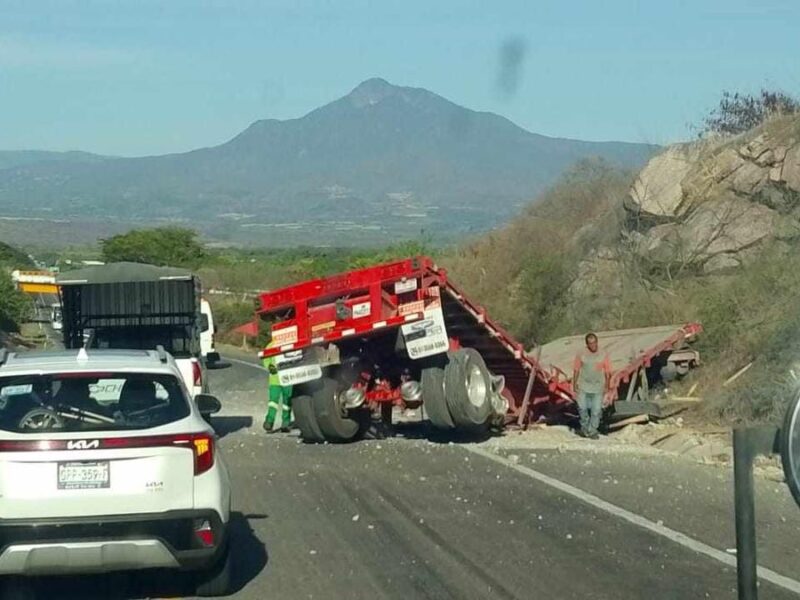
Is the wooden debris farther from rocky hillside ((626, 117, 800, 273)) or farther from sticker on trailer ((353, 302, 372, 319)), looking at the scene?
rocky hillside ((626, 117, 800, 273))

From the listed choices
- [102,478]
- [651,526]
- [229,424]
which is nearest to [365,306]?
[229,424]

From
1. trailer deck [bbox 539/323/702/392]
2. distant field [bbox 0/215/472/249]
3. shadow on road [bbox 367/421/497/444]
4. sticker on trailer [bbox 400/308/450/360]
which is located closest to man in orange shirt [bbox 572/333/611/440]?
trailer deck [bbox 539/323/702/392]

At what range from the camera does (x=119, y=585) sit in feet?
30.5

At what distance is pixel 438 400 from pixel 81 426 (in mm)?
10324

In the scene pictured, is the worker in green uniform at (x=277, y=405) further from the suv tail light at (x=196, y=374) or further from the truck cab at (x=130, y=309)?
the truck cab at (x=130, y=309)

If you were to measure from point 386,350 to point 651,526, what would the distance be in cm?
804

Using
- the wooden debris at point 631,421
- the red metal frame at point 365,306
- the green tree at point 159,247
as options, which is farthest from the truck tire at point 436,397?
the green tree at point 159,247

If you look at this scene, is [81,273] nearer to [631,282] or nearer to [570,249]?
[631,282]

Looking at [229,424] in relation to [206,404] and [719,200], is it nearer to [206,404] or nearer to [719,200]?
[719,200]

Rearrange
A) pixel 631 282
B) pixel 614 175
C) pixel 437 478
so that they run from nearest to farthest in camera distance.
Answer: pixel 437 478
pixel 631 282
pixel 614 175

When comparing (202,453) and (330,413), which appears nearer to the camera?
(202,453)

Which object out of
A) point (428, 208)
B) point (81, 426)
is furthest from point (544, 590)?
point (428, 208)

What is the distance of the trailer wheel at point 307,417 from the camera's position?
18.7m

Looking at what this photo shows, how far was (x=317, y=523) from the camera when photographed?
11.8m
